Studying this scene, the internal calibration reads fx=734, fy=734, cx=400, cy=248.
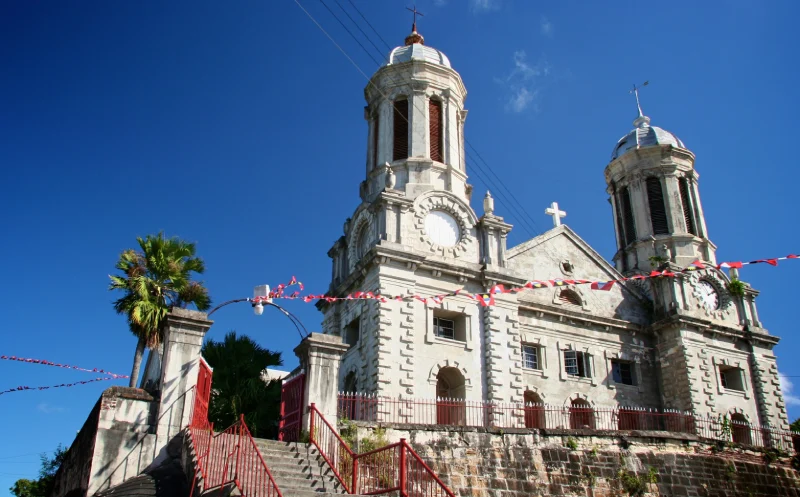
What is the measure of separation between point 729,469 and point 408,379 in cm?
993

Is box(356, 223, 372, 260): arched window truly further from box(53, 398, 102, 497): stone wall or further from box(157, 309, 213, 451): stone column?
box(53, 398, 102, 497): stone wall

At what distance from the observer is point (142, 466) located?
13.5m

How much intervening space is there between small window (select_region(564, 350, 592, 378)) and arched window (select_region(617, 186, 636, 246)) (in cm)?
837

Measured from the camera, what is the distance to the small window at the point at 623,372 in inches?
1147

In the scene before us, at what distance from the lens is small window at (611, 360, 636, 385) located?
29.1m

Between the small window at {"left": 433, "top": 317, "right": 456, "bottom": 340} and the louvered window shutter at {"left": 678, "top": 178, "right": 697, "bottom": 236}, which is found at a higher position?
the louvered window shutter at {"left": 678, "top": 178, "right": 697, "bottom": 236}

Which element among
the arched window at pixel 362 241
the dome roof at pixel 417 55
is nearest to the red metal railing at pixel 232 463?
the arched window at pixel 362 241

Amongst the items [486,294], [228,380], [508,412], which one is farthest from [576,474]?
[228,380]

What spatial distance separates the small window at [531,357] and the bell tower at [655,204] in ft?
27.1

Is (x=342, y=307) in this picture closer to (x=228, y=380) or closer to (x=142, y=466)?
(x=228, y=380)

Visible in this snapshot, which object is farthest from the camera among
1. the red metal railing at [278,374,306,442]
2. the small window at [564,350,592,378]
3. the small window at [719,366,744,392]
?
the small window at [719,366,744,392]

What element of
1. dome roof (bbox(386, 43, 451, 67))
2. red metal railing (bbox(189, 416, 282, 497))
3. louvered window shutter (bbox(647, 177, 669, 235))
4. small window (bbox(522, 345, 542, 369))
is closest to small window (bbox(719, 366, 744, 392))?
louvered window shutter (bbox(647, 177, 669, 235))

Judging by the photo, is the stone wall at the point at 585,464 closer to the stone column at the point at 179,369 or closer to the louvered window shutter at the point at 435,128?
the stone column at the point at 179,369

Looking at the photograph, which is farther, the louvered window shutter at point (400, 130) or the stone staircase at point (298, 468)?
the louvered window shutter at point (400, 130)
